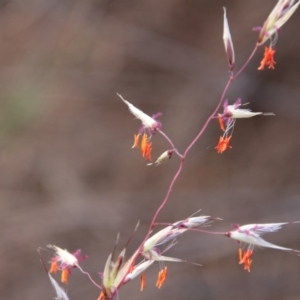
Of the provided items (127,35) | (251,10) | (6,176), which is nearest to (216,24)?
(251,10)

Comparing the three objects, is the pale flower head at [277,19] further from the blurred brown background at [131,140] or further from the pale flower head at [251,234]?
the blurred brown background at [131,140]

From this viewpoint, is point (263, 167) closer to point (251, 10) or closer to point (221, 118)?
point (251, 10)

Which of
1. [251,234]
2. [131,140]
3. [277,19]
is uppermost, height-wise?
[277,19]

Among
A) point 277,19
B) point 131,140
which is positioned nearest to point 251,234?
point 277,19

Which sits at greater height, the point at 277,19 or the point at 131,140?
the point at 277,19

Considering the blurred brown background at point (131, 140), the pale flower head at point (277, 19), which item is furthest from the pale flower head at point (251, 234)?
the blurred brown background at point (131, 140)

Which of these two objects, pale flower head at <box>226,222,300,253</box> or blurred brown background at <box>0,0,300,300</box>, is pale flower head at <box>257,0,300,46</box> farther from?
blurred brown background at <box>0,0,300,300</box>

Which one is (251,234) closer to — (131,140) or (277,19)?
(277,19)

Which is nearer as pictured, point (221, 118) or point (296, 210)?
point (221, 118)
